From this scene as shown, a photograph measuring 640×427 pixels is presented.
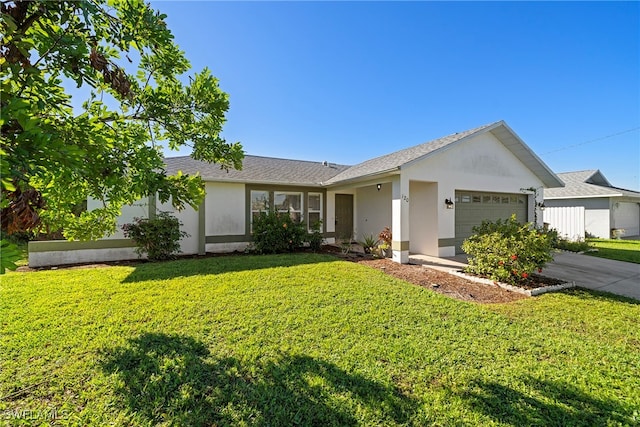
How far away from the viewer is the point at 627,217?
67.3ft

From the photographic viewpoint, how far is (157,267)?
7.96m

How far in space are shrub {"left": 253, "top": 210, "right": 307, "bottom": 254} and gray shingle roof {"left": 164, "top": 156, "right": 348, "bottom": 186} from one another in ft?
5.68

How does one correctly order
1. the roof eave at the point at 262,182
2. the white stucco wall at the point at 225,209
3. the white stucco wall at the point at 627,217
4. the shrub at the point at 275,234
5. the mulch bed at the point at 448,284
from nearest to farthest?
the mulch bed at the point at 448,284, the roof eave at the point at 262,182, the shrub at the point at 275,234, the white stucco wall at the point at 225,209, the white stucco wall at the point at 627,217

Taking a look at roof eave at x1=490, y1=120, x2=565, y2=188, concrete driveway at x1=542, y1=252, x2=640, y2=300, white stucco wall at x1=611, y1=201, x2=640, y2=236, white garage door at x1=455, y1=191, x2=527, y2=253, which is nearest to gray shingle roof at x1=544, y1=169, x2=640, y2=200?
white stucco wall at x1=611, y1=201, x2=640, y2=236

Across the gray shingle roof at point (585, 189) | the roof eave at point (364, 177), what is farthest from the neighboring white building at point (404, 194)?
the gray shingle roof at point (585, 189)

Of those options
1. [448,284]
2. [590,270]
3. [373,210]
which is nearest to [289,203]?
[373,210]

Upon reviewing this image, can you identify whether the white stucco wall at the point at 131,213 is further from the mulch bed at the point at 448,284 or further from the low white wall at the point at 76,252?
the mulch bed at the point at 448,284

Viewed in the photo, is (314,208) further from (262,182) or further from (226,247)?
(226,247)

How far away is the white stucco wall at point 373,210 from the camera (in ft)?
41.4

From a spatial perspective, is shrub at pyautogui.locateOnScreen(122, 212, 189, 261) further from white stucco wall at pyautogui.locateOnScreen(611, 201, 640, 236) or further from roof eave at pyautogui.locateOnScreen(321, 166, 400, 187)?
white stucco wall at pyautogui.locateOnScreen(611, 201, 640, 236)

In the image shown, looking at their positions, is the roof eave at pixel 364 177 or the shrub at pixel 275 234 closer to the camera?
the roof eave at pixel 364 177

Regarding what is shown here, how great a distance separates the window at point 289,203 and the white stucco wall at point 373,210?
11.1 ft

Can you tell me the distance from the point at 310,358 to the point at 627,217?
2949 cm

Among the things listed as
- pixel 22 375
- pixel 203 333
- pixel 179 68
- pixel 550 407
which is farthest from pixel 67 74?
pixel 550 407
